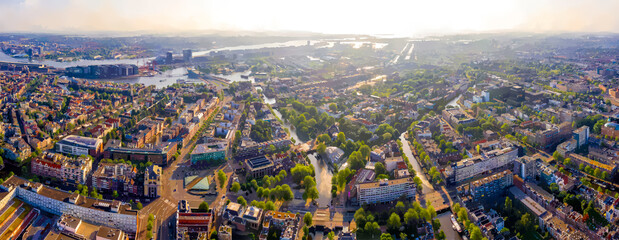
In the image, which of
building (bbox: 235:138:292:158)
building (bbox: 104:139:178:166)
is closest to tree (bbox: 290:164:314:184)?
building (bbox: 235:138:292:158)

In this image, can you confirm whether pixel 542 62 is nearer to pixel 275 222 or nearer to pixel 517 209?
pixel 517 209

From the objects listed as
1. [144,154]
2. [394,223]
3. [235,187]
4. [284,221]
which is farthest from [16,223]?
[394,223]

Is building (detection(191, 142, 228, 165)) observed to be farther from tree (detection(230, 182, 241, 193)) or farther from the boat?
the boat

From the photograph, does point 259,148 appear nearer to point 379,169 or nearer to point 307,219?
point 379,169

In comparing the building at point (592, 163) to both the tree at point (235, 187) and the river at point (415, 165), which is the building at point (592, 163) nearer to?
the river at point (415, 165)

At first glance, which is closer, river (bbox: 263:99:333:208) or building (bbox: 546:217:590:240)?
building (bbox: 546:217:590:240)
